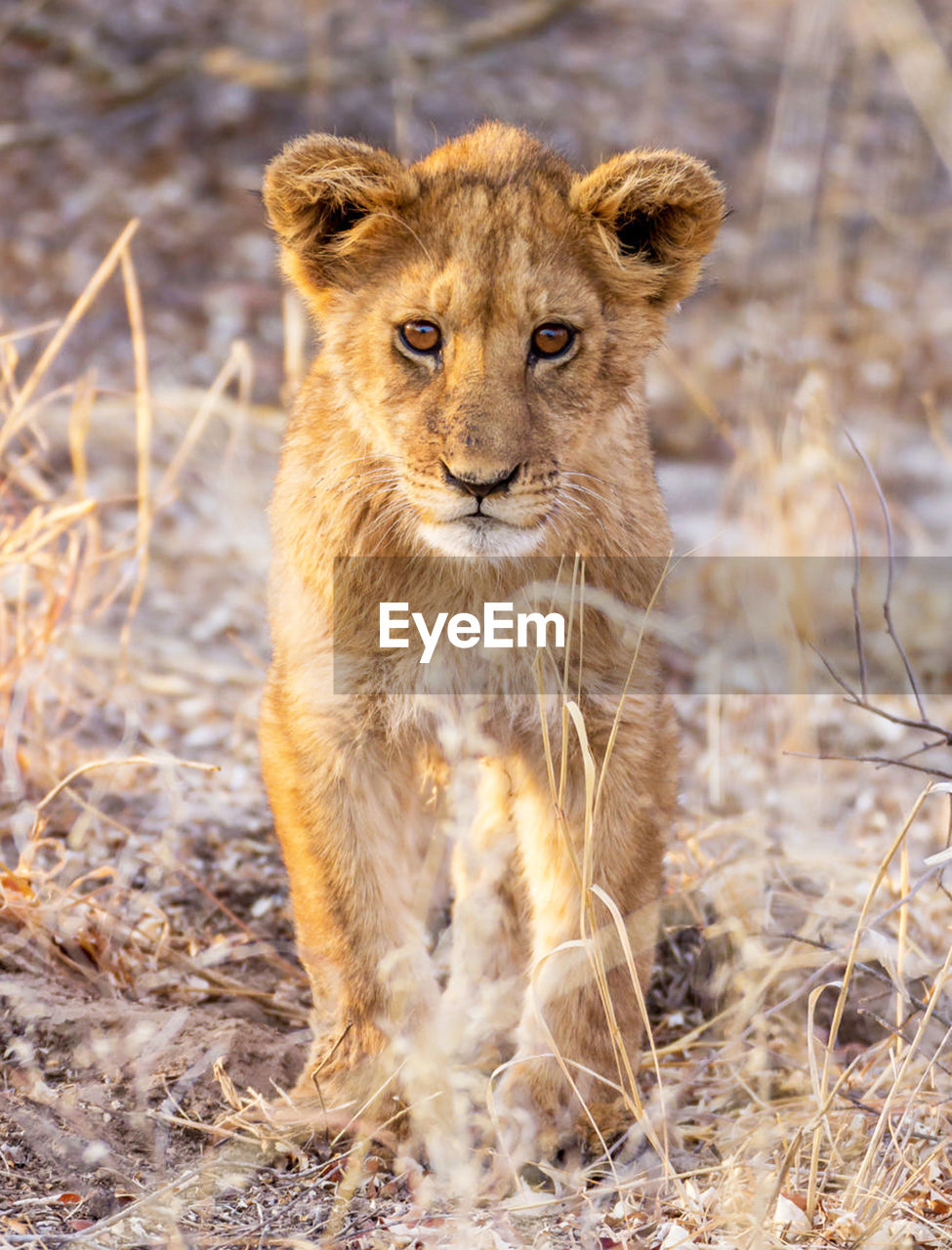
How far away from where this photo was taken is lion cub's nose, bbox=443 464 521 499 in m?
2.77

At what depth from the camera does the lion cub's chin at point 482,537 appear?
283 cm

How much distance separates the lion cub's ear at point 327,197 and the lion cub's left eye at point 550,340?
1.28 ft

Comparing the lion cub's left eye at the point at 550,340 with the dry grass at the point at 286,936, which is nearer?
the dry grass at the point at 286,936

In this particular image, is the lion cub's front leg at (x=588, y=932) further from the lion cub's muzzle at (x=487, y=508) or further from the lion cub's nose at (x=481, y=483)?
the lion cub's nose at (x=481, y=483)

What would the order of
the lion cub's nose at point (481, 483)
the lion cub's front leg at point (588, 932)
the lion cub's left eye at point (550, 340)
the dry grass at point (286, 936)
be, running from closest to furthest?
1. the dry grass at point (286, 936)
2. the lion cub's nose at point (481, 483)
3. the lion cub's left eye at point (550, 340)
4. the lion cub's front leg at point (588, 932)

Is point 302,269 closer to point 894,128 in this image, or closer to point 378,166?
point 378,166

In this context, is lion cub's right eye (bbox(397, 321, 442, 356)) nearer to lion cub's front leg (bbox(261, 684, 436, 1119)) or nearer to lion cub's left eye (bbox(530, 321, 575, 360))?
lion cub's left eye (bbox(530, 321, 575, 360))

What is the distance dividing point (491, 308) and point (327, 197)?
459mm

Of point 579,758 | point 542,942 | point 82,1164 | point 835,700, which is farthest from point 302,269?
point 835,700

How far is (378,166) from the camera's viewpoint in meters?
2.99

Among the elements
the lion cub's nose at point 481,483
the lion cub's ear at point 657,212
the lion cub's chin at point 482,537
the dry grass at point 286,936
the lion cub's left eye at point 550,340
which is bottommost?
the dry grass at point 286,936

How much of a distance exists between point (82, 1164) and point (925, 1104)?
4.95 ft

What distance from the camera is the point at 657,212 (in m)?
3.09

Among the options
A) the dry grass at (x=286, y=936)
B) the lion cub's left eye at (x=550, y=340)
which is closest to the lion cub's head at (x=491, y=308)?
the lion cub's left eye at (x=550, y=340)
